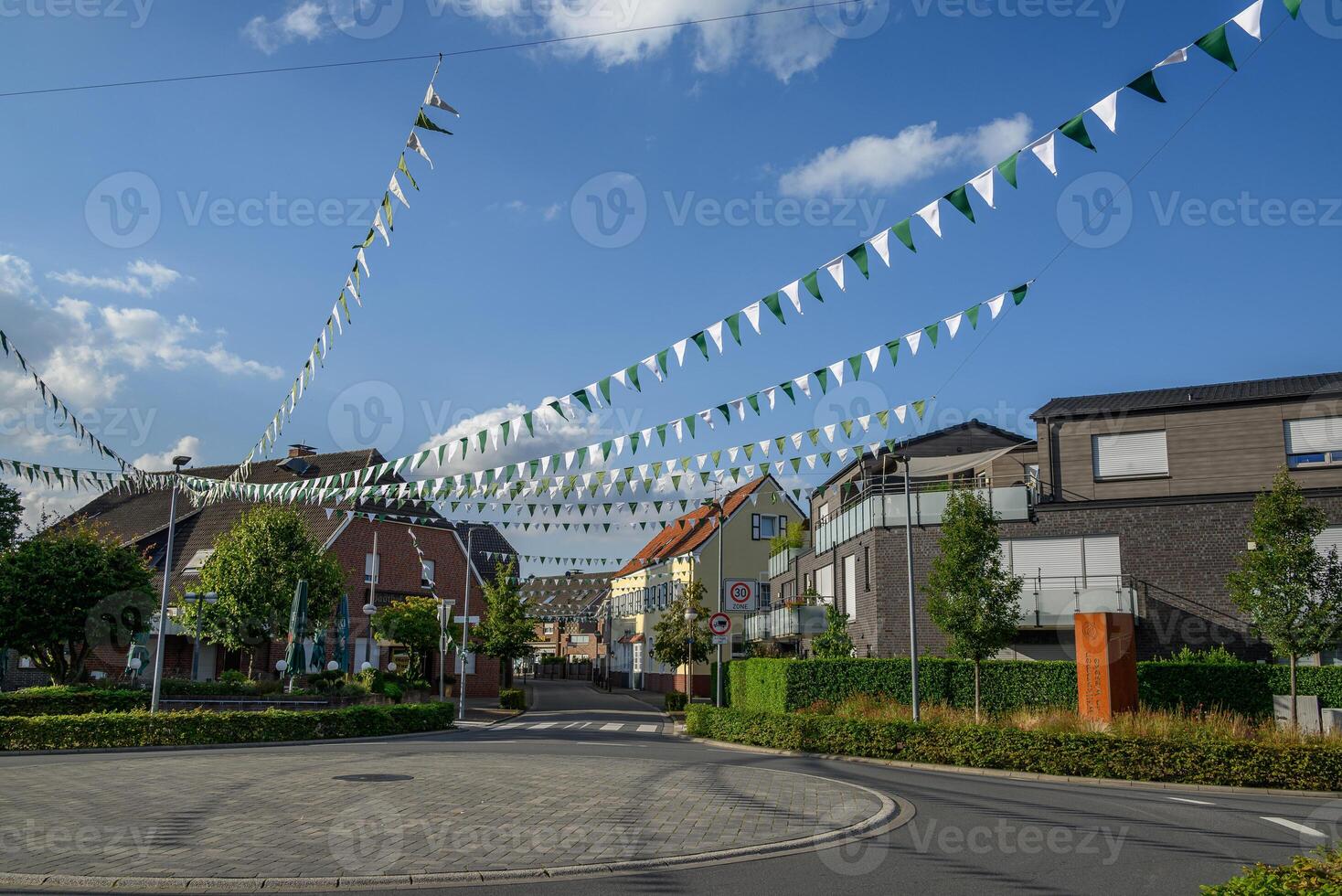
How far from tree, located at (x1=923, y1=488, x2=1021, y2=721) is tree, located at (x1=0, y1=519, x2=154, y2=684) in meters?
22.1

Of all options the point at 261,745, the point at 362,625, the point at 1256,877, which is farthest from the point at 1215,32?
the point at 362,625

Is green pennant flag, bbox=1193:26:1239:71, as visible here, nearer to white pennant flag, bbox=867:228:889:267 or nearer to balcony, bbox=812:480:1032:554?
white pennant flag, bbox=867:228:889:267

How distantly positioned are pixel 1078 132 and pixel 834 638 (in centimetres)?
2615

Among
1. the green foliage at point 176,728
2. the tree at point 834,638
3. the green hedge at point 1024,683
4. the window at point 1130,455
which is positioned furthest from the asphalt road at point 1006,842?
the window at point 1130,455

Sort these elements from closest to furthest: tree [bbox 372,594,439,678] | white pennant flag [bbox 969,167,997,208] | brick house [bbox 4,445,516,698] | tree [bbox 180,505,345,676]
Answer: white pennant flag [bbox 969,167,997,208] < tree [bbox 180,505,345,676] < tree [bbox 372,594,439,678] < brick house [bbox 4,445,516,698]

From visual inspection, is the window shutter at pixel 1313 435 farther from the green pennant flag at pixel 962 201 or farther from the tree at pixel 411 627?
the tree at pixel 411 627

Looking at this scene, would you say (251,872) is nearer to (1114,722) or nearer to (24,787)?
(24,787)

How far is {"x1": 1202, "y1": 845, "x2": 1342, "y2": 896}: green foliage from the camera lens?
5578mm

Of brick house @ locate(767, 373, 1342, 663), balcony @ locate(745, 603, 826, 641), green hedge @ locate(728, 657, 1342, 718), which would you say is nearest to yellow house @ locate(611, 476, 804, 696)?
balcony @ locate(745, 603, 826, 641)

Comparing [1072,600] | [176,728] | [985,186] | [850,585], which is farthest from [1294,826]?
[850,585]

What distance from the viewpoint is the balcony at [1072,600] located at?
1105 inches

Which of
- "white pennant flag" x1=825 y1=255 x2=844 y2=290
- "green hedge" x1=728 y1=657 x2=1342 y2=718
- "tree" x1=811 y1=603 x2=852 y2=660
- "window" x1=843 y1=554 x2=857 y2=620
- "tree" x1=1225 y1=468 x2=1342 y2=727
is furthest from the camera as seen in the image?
"window" x1=843 y1=554 x2=857 y2=620

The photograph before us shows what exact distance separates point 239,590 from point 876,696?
22.9 metres

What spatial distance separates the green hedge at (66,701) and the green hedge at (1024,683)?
45.7ft
